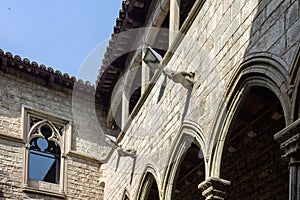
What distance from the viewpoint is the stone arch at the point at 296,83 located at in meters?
3.85

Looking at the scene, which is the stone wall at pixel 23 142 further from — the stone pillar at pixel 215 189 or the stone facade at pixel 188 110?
the stone pillar at pixel 215 189

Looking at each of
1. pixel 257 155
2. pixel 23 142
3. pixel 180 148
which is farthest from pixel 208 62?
pixel 23 142

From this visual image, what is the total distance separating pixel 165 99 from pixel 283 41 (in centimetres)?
357

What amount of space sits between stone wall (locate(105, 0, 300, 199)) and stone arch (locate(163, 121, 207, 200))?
0.07m

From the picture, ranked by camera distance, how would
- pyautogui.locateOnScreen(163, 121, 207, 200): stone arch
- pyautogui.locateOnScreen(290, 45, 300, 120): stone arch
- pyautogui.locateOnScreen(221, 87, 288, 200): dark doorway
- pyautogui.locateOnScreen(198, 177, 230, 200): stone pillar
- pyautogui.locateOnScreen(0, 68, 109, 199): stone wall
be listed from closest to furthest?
pyautogui.locateOnScreen(290, 45, 300, 120): stone arch < pyautogui.locateOnScreen(198, 177, 230, 200): stone pillar < pyautogui.locateOnScreen(163, 121, 207, 200): stone arch < pyautogui.locateOnScreen(221, 87, 288, 200): dark doorway < pyautogui.locateOnScreen(0, 68, 109, 199): stone wall

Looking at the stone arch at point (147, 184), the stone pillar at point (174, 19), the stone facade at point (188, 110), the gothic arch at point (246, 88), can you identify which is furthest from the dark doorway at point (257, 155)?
the stone pillar at point (174, 19)

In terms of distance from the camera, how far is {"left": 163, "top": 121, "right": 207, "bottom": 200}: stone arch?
6.02 meters

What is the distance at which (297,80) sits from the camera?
152 inches

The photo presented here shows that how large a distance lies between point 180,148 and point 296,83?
2974 mm

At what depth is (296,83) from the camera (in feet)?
12.7

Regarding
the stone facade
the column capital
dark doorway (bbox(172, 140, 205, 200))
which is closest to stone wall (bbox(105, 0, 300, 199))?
the stone facade

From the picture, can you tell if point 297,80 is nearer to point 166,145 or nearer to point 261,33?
point 261,33

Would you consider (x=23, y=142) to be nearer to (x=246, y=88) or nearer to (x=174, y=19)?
(x=174, y=19)

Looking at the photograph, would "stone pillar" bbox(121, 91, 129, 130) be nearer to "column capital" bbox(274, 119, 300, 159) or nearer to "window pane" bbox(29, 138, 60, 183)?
"window pane" bbox(29, 138, 60, 183)
